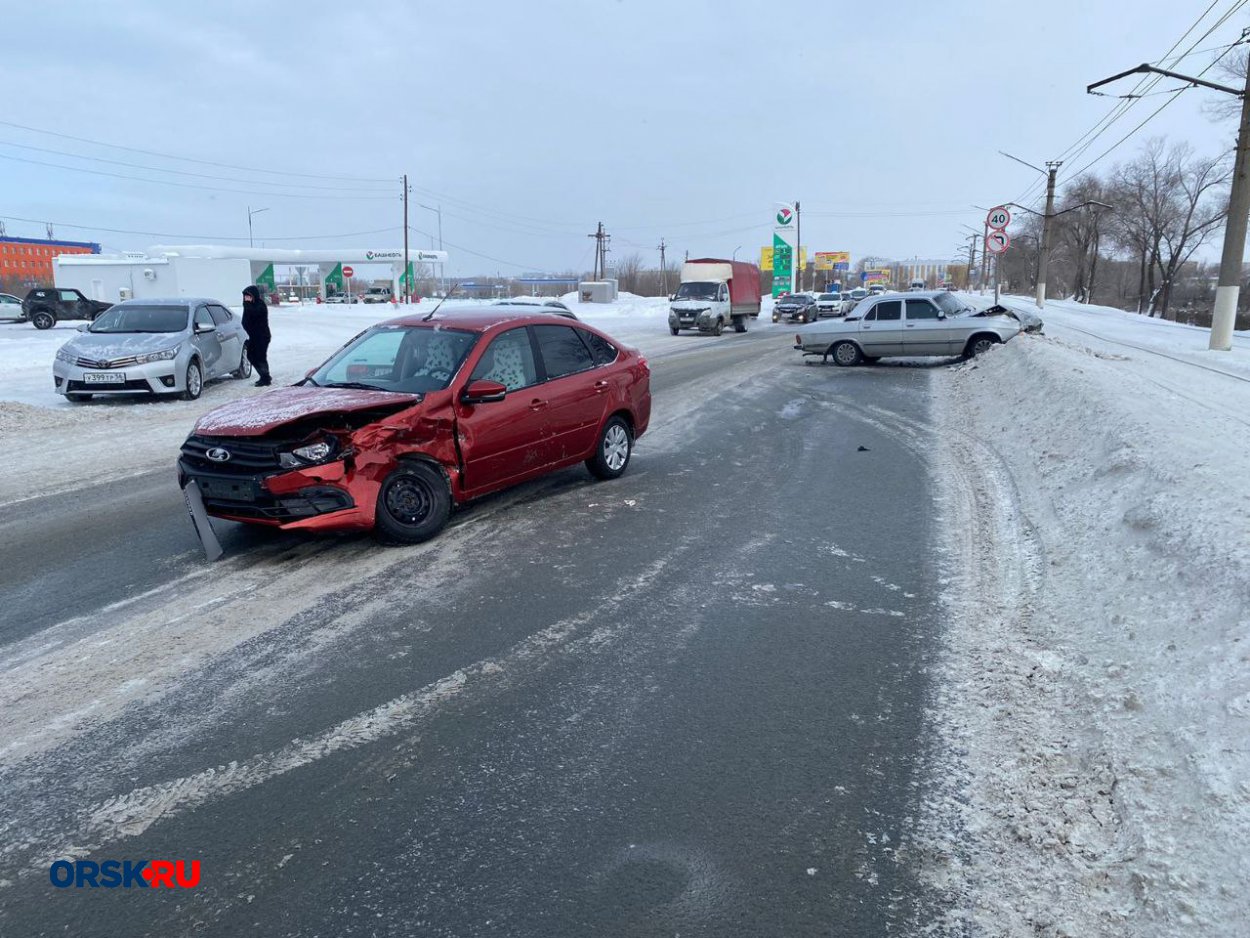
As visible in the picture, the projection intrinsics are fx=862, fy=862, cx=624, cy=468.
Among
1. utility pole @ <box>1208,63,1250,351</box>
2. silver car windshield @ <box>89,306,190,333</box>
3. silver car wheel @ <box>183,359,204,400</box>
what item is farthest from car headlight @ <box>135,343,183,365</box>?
utility pole @ <box>1208,63,1250,351</box>

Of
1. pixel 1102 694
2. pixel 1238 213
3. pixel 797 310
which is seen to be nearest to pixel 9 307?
pixel 797 310

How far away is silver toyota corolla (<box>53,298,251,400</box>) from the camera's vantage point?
43.8ft

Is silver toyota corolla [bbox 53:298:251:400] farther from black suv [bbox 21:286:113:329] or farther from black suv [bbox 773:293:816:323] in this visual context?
black suv [bbox 773:293:816:323]

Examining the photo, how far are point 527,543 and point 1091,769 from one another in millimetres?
4058

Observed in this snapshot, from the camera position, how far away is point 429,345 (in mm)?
7078

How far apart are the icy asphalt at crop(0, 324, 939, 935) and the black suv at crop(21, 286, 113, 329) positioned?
115ft

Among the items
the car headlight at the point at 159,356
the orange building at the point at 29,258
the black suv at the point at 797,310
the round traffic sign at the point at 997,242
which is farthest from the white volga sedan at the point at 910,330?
the orange building at the point at 29,258

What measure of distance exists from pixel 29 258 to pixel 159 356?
11876 centimetres

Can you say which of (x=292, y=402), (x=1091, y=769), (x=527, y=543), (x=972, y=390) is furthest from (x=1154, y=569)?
(x=972, y=390)

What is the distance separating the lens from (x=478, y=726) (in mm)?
3814

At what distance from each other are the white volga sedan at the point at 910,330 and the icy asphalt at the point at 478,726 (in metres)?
14.1

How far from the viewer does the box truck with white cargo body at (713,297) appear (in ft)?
108

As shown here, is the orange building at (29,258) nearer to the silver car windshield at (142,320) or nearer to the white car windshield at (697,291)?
the white car windshield at (697,291)

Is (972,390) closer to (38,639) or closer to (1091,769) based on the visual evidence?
(1091,769)
